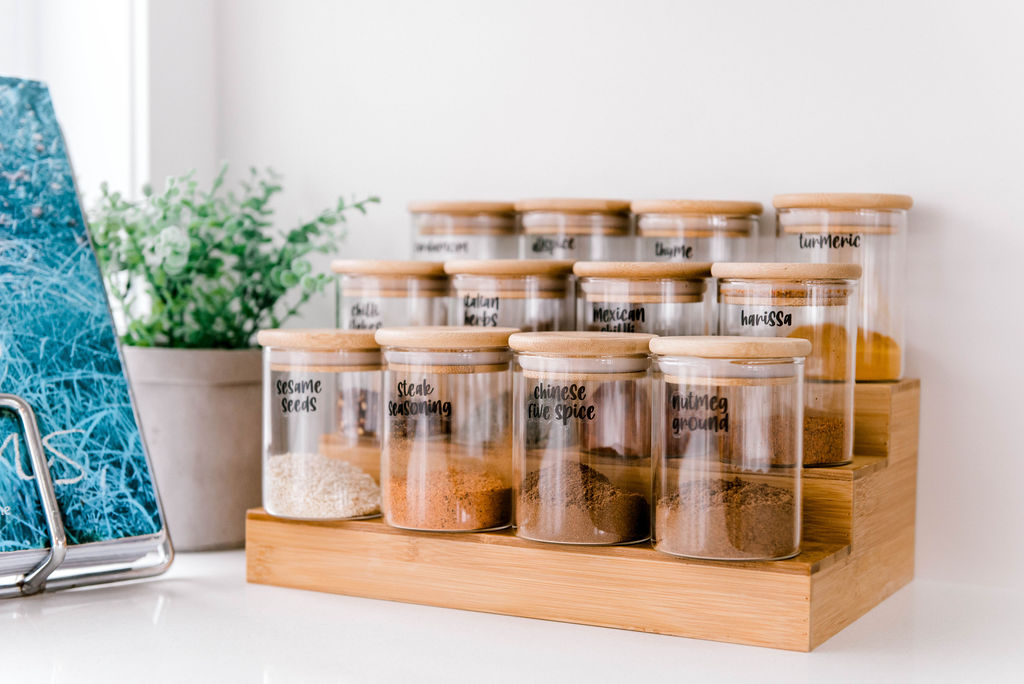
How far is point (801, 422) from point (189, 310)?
0.73 metres

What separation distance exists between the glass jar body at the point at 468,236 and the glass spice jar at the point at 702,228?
0.17 m

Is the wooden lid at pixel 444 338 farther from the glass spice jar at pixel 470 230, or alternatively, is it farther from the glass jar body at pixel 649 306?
the glass spice jar at pixel 470 230

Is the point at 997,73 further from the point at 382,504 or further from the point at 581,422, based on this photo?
the point at 382,504

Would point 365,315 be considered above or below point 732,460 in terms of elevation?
above

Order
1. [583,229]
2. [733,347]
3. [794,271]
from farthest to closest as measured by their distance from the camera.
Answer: [583,229], [794,271], [733,347]

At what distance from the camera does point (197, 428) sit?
1.23 m

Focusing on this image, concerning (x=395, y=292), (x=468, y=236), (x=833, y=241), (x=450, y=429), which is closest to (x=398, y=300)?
(x=395, y=292)

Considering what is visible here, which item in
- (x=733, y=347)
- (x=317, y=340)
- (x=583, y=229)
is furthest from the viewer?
(x=583, y=229)

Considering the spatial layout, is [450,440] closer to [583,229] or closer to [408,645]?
[408,645]

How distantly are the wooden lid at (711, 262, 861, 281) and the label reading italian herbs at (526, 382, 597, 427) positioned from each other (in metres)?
0.18

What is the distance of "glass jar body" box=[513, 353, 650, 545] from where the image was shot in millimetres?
927

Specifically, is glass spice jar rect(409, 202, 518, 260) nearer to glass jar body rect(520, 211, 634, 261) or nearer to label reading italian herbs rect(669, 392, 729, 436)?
glass jar body rect(520, 211, 634, 261)

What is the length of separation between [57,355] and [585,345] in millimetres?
518

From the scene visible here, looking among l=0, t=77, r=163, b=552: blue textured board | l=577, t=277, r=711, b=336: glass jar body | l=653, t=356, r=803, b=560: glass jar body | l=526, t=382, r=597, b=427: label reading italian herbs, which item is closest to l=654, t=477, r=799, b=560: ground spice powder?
A: l=653, t=356, r=803, b=560: glass jar body
